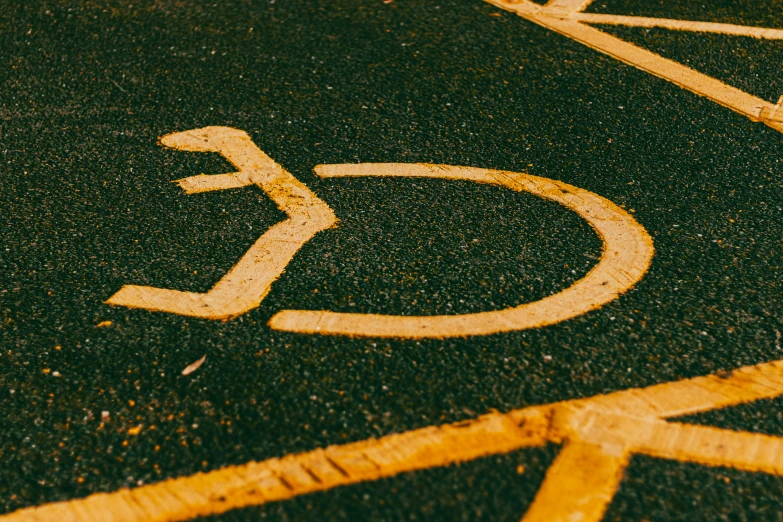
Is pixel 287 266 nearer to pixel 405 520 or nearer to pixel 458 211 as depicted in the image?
pixel 458 211

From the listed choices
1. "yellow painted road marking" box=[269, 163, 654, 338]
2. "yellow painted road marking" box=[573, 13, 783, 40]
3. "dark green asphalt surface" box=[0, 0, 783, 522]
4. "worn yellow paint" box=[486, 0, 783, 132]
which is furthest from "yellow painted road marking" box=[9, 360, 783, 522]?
"yellow painted road marking" box=[573, 13, 783, 40]

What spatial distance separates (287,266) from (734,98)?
2.81 m

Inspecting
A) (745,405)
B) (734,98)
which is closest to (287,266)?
(745,405)

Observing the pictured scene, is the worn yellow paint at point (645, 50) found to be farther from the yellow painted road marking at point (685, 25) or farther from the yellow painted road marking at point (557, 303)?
the yellow painted road marking at point (557, 303)

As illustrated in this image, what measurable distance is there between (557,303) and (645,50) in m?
2.71

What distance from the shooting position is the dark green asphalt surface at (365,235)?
2.64 meters

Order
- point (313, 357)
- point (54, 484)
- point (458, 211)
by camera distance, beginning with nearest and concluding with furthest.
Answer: point (54, 484), point (313, 357), point (458, 211)

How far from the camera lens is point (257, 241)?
3650mm

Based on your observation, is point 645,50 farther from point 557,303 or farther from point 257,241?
point 257,241

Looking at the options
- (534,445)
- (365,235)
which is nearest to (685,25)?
(365,235)

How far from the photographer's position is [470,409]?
2.72 metres

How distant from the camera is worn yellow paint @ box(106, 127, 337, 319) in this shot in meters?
3.27

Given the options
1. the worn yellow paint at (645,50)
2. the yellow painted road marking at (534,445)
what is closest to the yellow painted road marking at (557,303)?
the yellow painted road marking at (534,445)

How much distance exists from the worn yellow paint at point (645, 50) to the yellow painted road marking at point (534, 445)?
94.1 inches
